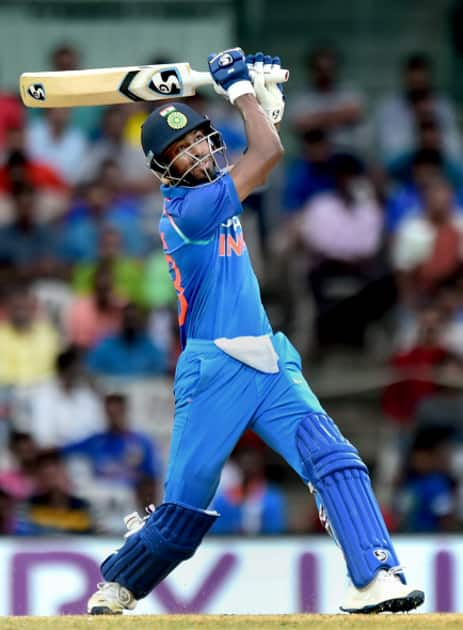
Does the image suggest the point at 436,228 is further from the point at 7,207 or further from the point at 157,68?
the point at 157,68

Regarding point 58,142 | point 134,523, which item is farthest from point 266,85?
point 58,142

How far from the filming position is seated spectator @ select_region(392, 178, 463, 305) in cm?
942

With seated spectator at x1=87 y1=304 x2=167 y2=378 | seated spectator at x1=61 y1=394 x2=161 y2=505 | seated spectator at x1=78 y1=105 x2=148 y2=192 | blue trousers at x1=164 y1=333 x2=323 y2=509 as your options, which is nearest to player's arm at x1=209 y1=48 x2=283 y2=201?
blue trousers at x1=164 y1=333 x2=323 y2=509

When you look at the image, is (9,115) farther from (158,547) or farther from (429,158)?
(158,547)

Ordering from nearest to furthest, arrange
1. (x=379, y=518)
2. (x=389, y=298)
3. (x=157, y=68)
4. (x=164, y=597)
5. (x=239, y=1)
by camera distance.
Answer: (x=379, y=518), (x=157, y=68), (x=164, y=597), (x=389, y=298), (x=239, y=1)

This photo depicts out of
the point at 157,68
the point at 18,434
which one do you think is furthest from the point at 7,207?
the point at 157,68

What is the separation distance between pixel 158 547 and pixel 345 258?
4.09 meters

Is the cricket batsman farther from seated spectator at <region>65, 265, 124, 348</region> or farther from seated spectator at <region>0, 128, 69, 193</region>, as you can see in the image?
seated spectator at <region>0, 128, 69, 193</region>

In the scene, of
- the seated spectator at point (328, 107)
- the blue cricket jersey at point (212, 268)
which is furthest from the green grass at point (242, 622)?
the seated spectator at point (328, 107)

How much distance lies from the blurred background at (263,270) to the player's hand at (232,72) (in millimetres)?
2756

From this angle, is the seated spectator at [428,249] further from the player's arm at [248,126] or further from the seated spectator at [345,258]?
the player's arm at [248,126]

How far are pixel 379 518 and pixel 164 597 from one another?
2426mm

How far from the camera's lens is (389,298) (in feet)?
30.7

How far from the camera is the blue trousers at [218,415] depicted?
5.53 m
